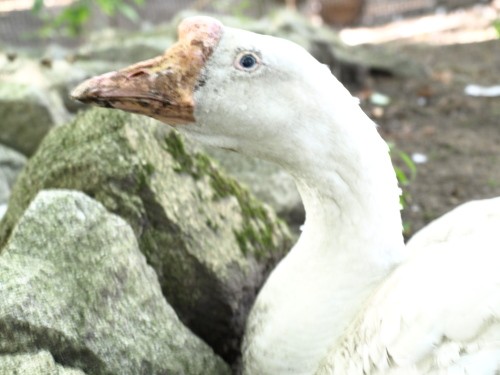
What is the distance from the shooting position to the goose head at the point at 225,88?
1.99m

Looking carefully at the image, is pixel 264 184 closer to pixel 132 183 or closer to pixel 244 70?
pixel 132 183

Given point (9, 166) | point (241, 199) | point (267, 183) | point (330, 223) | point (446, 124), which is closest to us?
point (330, 223)

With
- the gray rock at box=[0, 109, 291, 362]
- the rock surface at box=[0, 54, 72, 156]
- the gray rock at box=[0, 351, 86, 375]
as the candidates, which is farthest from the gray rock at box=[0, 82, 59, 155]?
the gray rock at box=[0, 351, 86, 375]

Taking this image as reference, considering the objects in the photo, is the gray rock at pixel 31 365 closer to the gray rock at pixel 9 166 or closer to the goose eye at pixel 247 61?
the goose eye at pixel 247 61

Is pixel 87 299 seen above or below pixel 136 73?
below

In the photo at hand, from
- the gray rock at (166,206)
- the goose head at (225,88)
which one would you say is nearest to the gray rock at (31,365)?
the goose head at (225,88)

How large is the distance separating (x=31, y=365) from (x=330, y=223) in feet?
2.94

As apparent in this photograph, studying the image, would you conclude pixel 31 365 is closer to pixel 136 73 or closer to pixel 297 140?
pixel 136 73

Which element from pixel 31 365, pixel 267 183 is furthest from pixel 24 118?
pixel 31 365

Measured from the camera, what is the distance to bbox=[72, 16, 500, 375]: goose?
1.89 m

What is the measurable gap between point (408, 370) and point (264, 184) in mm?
1772

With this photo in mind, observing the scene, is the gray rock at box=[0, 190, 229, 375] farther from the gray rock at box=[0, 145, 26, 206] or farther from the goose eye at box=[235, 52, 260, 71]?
the gray rock at box=[0, 145, 26, 206]

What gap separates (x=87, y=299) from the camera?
2.08m

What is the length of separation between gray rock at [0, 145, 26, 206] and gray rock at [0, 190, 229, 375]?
1434 mm
